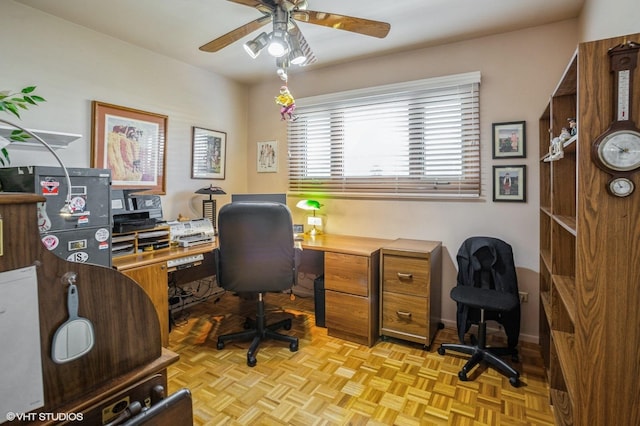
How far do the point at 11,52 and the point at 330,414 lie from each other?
301 centimetres

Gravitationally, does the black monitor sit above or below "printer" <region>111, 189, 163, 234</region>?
above

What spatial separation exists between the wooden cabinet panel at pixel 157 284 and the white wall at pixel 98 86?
92 centimetres

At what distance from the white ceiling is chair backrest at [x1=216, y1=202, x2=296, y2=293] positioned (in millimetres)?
1364

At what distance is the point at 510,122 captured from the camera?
264cm

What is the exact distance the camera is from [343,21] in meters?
1.90

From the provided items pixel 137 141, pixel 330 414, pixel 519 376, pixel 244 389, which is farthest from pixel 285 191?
pixel 519 376

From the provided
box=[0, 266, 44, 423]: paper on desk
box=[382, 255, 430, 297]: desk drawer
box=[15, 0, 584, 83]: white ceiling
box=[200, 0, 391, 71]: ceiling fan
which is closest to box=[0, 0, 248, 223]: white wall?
box=[15, 0, 584, 83]: white ceiling

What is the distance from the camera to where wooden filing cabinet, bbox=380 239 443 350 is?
2.52m

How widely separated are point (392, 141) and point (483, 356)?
1.88 meters

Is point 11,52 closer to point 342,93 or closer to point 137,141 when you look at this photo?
point 137,141

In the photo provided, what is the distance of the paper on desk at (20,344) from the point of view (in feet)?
2.04

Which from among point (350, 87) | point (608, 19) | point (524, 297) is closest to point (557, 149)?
point (608, 19)

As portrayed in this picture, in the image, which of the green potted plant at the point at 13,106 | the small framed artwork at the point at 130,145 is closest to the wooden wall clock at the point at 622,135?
the green potted plant at the point at 13,106

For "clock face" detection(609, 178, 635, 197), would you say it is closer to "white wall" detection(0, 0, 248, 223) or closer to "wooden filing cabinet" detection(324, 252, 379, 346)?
"wooden filing cabinet" detection(324, 252, 379, 346)
